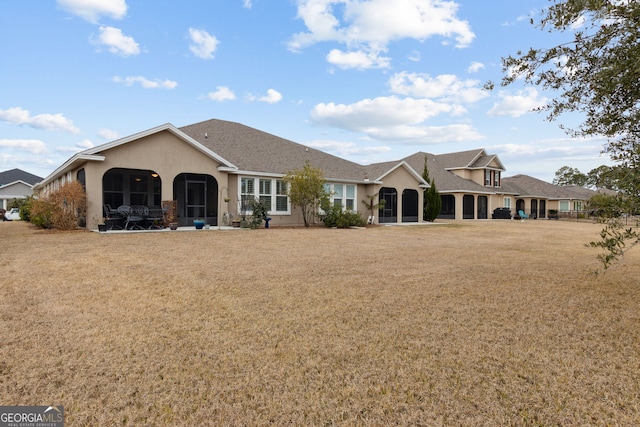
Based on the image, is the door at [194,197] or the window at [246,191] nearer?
the window at [246,191]

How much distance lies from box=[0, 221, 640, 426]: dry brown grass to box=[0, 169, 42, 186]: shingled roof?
4608cm

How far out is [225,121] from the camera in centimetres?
2397

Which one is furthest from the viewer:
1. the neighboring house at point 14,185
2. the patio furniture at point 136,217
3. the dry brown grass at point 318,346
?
Result: the neighboring house at point 14,185

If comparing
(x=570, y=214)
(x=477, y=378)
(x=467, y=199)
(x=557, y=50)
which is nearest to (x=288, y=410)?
(x=477, y=378)

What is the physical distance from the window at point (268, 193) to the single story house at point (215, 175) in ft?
0.18

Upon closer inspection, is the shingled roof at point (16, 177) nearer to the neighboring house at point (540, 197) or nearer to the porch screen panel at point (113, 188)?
the porch screen panel at point (113, 188)

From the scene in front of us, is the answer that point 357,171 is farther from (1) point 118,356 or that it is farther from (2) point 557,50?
(1) point 118,356

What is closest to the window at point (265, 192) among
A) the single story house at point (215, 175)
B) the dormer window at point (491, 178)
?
the single story house at point (215, 175)

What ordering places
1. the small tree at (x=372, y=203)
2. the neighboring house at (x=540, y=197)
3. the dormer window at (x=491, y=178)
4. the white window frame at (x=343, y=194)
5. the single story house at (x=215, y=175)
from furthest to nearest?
1. the neighboring house at (x=540, y=197)
2. the dormer window at (x=491, y=178)
3. the small tree at (x=372, y=203)
4. the white window frame at (x=343, y=194)
5. the single story house at (x=215, y=175)

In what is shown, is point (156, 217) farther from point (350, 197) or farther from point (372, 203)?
point (372, 203)

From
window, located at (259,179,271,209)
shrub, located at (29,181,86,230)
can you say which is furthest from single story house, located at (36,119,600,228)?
shrub, located at (29,181,86,230)

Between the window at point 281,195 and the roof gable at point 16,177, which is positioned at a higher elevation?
the roof gable at point 16,177

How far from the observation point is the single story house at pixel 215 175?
15.4 m

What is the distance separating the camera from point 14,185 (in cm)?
3991
